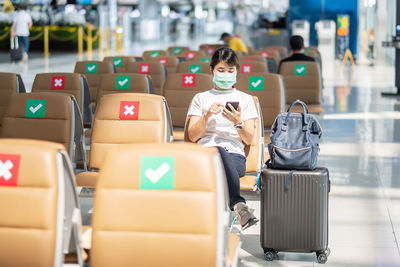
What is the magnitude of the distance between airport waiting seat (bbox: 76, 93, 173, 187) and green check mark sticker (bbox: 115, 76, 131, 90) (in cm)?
208

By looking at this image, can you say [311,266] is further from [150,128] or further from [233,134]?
[150,128]

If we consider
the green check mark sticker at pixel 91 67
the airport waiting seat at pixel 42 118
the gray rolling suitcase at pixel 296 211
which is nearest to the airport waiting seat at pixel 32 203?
the gray rolling suitcase at pixel 296 211

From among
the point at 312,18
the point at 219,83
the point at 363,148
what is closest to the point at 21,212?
the point at 219,83

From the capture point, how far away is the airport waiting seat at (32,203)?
308 centimetres

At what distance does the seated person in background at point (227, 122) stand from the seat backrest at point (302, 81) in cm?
387

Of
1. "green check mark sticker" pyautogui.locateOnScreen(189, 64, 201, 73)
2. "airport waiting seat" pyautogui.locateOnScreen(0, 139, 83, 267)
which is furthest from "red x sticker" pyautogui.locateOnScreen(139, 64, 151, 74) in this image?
"airport waiting seat" pyautogui.locateOnScreen(0, 139, 83, 267)

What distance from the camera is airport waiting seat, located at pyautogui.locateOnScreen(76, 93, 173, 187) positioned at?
539 centimetres

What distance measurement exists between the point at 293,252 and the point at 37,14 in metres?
31.6

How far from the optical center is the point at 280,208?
4.57 metres

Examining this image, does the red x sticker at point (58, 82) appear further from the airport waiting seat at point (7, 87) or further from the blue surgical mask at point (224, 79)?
the blue surgical mask at point (224, 79)

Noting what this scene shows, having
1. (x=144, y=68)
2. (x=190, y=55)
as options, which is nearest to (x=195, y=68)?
(x=144, y=68)

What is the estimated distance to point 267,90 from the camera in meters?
7.15

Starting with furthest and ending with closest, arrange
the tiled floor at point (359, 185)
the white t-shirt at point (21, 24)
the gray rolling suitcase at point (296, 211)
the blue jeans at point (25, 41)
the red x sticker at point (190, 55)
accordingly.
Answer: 1. the blue jeans at point (25, 41)
2. the white t-shirt at point (21, 24)
3. the red x sticker at point (190, 55)
4. the tiled floor at point (359, 185)
5. the gray rolling suitcase at point (296, 211)

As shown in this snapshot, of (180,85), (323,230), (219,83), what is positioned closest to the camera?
(323,230)
